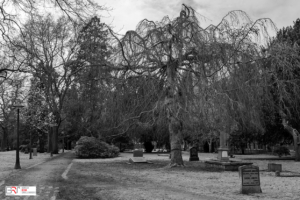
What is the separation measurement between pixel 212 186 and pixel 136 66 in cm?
741

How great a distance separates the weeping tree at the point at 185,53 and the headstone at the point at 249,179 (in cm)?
461

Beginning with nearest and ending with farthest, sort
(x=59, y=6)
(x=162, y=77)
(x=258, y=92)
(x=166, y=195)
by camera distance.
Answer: (x=59, y=6)
(x=166, y=195)
(x=258, y=92)
(x=162, y=77)

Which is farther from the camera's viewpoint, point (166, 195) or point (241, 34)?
point (241, 34)

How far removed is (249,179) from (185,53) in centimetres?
812

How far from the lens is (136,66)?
626 inches

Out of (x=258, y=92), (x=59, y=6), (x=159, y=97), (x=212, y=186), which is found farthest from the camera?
(x=159, y=97)

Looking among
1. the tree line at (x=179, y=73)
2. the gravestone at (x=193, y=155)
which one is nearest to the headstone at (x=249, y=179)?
the tree line at (x=179, y=73)

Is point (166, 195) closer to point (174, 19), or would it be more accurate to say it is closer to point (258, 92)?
point (258, 92)

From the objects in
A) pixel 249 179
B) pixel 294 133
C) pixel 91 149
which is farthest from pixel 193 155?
pixel 249 179

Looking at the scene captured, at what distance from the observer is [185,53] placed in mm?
15789

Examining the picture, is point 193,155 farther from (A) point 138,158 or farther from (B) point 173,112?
(B) point 173,112

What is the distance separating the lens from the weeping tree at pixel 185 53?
1407 cm

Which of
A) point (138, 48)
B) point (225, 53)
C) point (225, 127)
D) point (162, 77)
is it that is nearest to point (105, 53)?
point (138, 48)

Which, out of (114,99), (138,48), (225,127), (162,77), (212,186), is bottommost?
(212,186)
